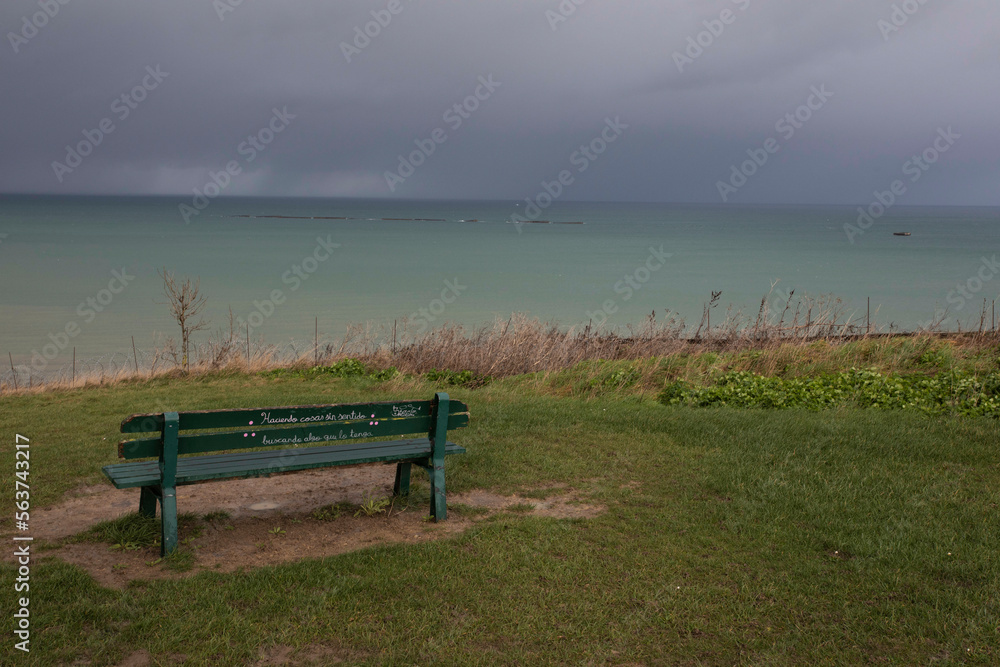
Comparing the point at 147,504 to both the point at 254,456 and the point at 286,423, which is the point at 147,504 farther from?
the point at 286,423

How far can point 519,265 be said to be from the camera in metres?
50.5

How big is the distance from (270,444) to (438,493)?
130cm

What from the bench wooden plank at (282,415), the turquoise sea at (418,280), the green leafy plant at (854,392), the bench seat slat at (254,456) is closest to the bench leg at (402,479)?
the bench seat slat at (254,456)

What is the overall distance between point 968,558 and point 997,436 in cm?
341

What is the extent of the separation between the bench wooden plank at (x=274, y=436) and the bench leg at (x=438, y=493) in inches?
11.7

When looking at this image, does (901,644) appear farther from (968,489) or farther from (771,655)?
(968,489)

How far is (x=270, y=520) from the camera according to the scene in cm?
556

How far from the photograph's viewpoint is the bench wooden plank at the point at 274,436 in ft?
15.4

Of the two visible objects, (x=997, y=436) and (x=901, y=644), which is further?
(x=997, y=436)

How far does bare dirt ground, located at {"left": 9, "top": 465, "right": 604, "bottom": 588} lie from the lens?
4.80m

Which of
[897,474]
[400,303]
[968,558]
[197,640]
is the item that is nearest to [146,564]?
[197,640]

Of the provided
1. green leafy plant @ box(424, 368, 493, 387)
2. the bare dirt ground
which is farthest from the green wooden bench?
green leafy plant @ box(424, 368, 493, 387)

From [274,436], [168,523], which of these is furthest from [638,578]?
[168,523]

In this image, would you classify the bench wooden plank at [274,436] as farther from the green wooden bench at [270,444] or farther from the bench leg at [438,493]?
the bench leg at [438,493]
